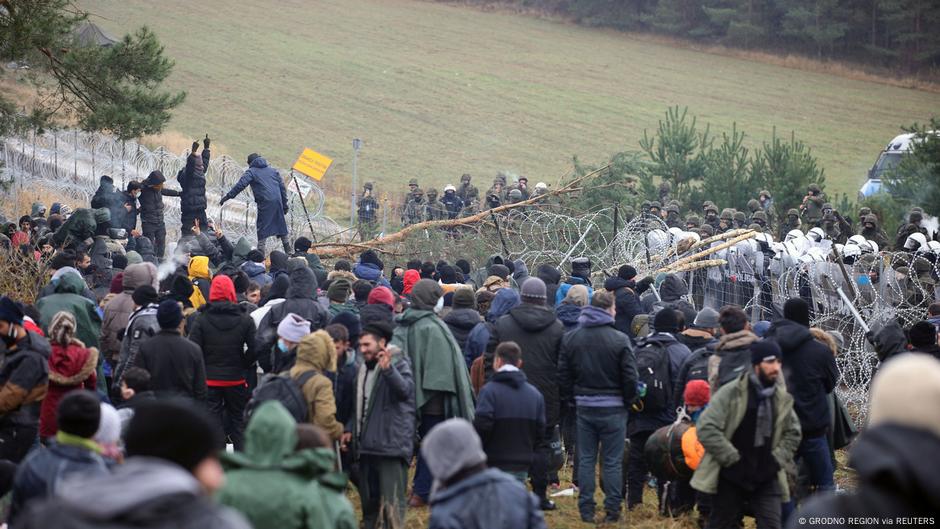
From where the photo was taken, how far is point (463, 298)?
9.39 meters

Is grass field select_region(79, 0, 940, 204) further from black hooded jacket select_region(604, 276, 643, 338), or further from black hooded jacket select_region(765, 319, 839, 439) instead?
black hooded jacket select_region(765, 319, 839, 439)

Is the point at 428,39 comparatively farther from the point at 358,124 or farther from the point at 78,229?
the point at 78,229

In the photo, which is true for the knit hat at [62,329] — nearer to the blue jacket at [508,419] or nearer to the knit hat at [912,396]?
the blue jacket at [508,419]

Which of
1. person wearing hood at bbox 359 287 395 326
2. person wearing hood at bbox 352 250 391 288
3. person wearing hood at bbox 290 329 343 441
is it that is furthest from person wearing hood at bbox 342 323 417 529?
person wearing hood at bbox 352 250 391 288

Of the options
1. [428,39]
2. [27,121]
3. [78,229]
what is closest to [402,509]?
[78,229]

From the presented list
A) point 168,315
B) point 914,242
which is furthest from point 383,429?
point 914,242

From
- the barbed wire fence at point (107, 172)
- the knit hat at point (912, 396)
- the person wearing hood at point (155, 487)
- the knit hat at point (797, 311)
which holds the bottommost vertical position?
the barbed wire fence at point (107, 172)

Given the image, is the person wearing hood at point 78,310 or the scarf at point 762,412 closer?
the scarf at point 762,412

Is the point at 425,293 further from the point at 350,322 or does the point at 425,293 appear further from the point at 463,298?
the point at 463,298

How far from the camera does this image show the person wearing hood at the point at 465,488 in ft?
15.1

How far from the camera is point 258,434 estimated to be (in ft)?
14.5

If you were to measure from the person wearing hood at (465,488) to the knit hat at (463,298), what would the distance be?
470 centimetres

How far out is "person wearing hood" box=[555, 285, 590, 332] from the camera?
9.47 m

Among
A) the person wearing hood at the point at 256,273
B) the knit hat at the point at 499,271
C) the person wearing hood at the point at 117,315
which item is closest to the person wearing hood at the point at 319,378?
the person wearing hood at the point at 117,315
